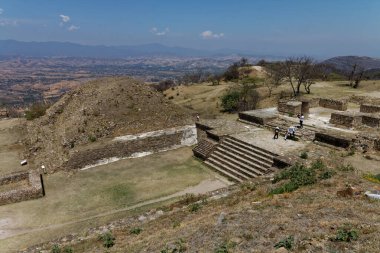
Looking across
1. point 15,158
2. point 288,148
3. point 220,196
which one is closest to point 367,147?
point 288,148

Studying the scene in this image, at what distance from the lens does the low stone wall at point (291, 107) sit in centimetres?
2033

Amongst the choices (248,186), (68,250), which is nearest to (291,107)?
(248,186)

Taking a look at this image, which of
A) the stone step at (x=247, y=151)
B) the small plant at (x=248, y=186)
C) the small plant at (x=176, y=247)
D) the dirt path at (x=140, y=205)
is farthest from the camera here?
the stone step at (x=247, y=151)

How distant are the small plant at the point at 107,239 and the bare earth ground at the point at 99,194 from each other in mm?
2202

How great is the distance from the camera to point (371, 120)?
17.3 metres

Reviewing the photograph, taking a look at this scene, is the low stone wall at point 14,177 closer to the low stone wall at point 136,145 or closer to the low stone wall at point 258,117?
the low stone wall at point 136,145

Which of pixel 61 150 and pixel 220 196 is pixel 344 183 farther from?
pixel 61 150

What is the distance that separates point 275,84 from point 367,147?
20.9 m

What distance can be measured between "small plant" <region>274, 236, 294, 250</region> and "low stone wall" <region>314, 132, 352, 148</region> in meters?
9.95

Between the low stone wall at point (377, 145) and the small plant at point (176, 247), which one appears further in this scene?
the low stone wall at point (377, 145)

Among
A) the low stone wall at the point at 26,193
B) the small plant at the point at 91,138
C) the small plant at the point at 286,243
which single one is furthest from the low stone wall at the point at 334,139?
the low stone wall at the point at 26,193

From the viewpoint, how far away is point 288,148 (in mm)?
15305

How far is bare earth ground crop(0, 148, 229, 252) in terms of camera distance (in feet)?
35.5

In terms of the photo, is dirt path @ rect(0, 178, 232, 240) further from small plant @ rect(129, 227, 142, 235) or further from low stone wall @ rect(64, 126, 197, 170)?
low stone wall @ rect(64, 126, 197, 170)
